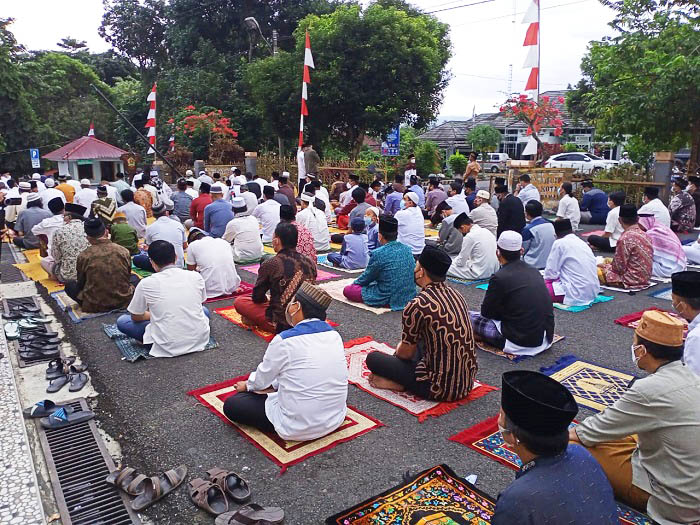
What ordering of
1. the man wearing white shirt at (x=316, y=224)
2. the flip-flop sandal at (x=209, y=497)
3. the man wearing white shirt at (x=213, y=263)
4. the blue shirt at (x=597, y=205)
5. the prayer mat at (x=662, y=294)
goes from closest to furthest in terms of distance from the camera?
the flip-flop sandal at (x=209, y=497)
the man wearing white shirt at (x=213, y=263)
the prayer mat at (x=662, y=294)
the man wearing white shirt at (x=316, y=224)
the blue shirt at (x=597, y=205)

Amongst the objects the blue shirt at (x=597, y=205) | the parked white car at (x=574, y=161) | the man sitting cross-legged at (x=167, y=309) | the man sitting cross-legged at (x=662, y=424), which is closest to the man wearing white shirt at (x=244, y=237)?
the man sitting cross-legged at (x=167, y=309)

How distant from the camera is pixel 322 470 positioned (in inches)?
128

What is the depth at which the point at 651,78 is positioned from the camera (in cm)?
1222

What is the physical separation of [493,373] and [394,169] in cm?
1549

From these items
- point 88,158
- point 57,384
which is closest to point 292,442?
point 57,384

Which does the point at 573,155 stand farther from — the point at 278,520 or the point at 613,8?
the point at 278,520

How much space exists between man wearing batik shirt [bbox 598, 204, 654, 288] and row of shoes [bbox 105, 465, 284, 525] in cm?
599

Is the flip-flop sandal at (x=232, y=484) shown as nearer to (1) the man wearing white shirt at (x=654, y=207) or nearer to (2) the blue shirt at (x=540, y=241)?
(2) the blue shirt at (x=540, y=241)

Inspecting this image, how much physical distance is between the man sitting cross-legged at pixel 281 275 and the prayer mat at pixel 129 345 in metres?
0.63

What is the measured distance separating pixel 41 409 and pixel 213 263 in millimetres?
2970

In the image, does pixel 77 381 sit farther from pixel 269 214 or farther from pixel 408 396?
pixel 269 214

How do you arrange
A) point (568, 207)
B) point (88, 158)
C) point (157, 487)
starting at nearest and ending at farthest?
point (157, 487)
point (568, 207)
point (88, 158)

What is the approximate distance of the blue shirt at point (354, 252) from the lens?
8.32 metres

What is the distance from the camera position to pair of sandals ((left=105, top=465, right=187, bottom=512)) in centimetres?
296
